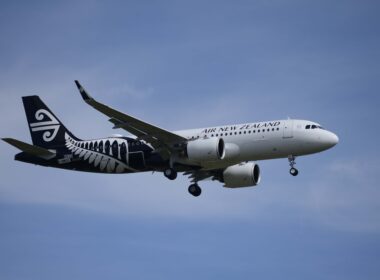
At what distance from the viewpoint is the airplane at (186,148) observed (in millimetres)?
54000

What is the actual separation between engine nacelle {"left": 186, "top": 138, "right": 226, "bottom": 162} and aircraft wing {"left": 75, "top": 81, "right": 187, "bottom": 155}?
1.18 m

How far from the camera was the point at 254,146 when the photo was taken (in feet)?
177

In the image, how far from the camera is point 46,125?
6138 cm

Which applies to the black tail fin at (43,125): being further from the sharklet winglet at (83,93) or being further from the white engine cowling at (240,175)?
the white engine cowling at (240,175)

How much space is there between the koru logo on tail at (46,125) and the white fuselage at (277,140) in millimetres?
13178

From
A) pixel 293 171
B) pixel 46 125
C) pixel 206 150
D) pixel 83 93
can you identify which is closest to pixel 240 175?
pixel 293 171

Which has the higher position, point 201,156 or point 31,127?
point 31,127

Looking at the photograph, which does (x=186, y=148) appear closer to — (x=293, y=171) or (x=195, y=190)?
(x=195, y=190)

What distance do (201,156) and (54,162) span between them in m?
12.0

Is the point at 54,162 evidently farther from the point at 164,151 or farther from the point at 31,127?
the point at 164,151

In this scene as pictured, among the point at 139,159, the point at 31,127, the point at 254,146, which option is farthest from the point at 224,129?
the point at 31,127

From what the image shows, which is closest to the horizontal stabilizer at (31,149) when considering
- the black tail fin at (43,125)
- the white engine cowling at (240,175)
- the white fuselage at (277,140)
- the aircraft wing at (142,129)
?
the black tail fin at (43,125)

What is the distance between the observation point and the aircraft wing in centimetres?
5132

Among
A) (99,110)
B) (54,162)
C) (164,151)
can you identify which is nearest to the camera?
(99,110)
